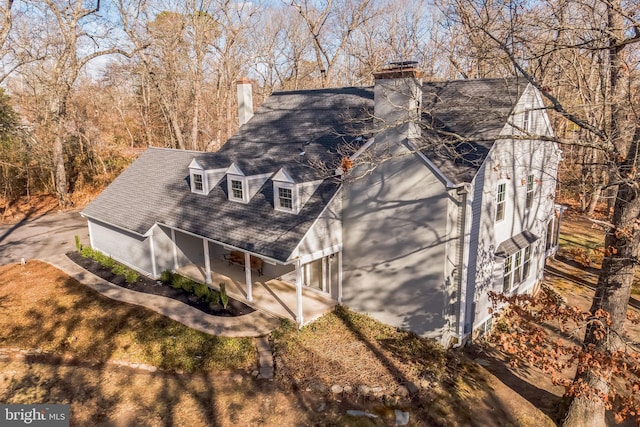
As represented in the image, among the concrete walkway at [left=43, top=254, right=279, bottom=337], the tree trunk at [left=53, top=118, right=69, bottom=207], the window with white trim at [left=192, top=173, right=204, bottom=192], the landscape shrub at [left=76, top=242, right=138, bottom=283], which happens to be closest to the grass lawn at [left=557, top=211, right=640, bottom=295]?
the concrete walkway at [left=43, top=254, right=279, bottom=337]

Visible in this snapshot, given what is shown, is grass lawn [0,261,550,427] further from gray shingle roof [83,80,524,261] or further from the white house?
gray shingle roof [83,80,524,261]

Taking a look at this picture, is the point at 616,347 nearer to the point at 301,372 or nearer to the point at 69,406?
the point at 301,372

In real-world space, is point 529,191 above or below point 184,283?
above

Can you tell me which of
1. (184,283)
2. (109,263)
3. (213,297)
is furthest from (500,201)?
(109,263)

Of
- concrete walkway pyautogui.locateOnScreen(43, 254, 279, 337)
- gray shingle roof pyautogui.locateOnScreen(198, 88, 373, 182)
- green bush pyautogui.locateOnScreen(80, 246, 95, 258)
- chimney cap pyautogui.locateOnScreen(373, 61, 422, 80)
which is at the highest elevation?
chimney cap pyautogui.locateOnScreen(373, 61, 422, 80)

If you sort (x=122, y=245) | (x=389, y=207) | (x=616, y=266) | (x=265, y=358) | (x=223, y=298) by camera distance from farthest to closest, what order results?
(x=122, y=245), (x=223, y=298), (x=389, y=207), (x=265, y=358), (x=616, y=266)

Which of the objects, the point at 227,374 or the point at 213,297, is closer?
the point at 227,374

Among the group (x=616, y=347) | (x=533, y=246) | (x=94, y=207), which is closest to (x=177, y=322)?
(x=94, y=207)

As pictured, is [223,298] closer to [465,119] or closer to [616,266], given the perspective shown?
[465,119]
